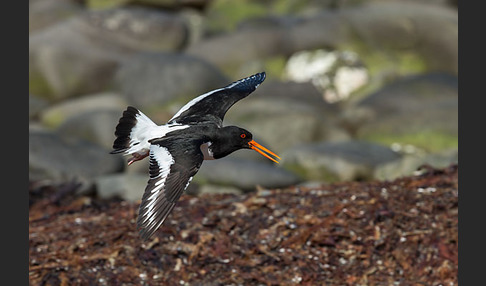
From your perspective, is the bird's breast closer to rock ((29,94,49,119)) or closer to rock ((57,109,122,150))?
rock ((57,109,122,150))

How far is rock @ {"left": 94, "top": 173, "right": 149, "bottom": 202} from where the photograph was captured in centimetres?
964

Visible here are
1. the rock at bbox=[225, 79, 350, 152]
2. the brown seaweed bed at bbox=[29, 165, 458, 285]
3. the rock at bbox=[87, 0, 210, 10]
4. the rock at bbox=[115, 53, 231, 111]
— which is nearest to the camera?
the brown seaweed bed at bbox=[29, 165, 458, 285]

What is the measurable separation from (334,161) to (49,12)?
45.5 feet

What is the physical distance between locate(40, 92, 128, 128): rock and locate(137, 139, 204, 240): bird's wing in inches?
440

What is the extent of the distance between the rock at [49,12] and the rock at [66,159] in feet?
36.3

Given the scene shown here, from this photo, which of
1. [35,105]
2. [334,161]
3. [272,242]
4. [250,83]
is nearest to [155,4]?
[35,105]

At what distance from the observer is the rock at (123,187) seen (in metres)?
9.64

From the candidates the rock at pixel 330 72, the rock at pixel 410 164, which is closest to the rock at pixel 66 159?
the rock at pixel 410 164

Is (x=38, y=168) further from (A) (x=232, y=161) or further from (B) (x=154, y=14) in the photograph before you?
(B) (x=154, y=14)

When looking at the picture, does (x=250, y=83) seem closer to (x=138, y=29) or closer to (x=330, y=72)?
(x=330, y=72)

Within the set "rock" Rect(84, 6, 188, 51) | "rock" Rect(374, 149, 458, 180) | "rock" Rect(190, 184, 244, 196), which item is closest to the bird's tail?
"rock" Rect(190, 184, 244, 196)

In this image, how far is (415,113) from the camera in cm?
1515

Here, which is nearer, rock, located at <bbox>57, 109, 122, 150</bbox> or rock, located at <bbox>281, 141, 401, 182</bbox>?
rock, located at <bbox>281, 141, 401, 182</bbox>

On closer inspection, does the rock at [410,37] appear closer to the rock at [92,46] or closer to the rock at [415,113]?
the rock at [415,113]
